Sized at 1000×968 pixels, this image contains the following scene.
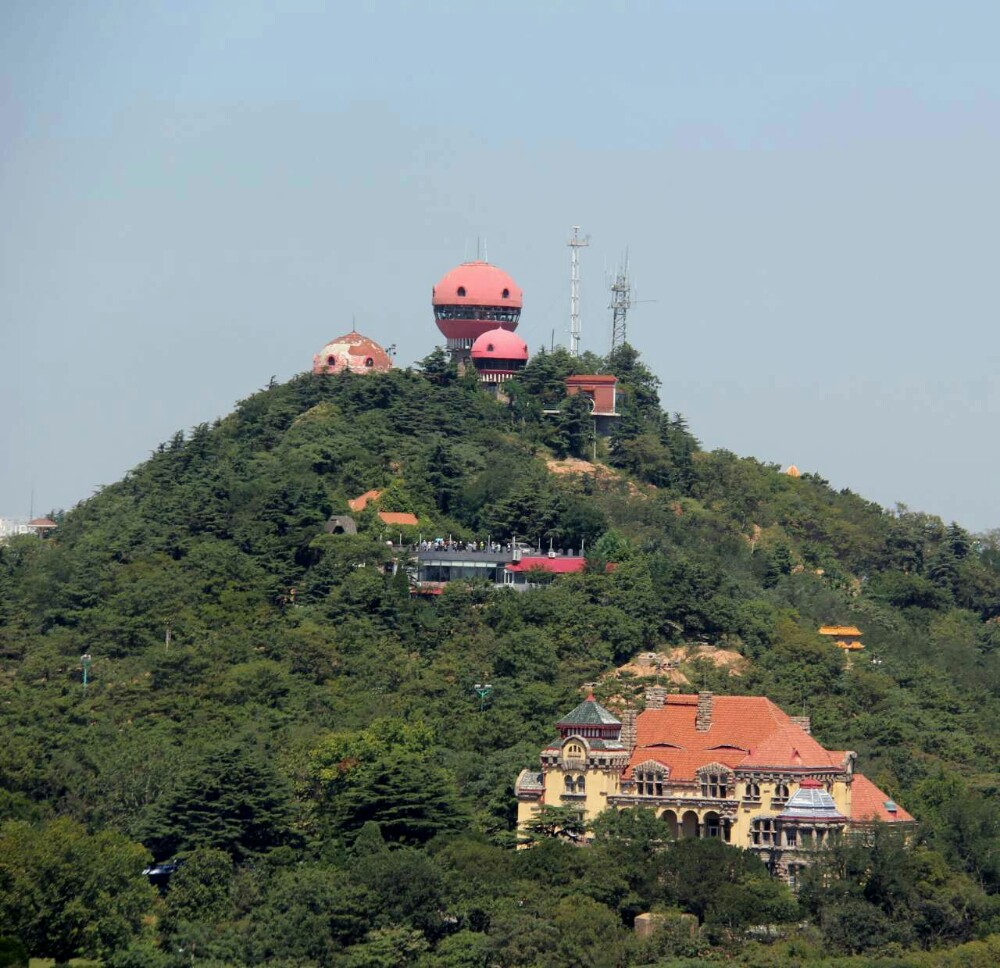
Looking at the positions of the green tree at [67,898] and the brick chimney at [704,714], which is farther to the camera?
the brick chimney at [704,714]

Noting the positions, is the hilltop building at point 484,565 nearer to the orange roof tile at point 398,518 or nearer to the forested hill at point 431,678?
the forested hill at point 431,678

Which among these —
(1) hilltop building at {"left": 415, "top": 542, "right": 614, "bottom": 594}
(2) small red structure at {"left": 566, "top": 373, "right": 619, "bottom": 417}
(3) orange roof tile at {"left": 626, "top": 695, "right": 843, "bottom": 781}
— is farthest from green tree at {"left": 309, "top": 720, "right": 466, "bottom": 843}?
(2) small red structure at {"left": 566, "top": 373, "right": 619, "bottom": 417}

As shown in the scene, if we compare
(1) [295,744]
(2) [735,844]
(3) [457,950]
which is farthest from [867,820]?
(1) [295,744]

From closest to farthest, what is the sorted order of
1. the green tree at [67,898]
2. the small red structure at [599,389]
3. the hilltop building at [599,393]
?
the green tree at [67,898], the hilltop building at [599,393], the small red structure at [599,389]

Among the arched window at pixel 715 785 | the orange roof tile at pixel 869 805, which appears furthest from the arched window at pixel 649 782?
the orange roof tile at pixel 869 805

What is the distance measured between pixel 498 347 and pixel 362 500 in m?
14.0

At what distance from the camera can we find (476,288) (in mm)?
126938

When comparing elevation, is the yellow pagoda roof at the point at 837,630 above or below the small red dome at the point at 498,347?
below

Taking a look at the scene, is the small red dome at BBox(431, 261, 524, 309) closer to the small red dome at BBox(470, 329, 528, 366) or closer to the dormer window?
the small red dome at BBox(470, 329, 528, 366)

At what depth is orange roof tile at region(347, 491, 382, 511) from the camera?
117 m

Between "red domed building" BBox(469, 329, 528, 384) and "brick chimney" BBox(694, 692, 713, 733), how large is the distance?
40966 millimetres

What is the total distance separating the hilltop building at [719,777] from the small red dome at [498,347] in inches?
1592

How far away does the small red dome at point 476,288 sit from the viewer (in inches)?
4998

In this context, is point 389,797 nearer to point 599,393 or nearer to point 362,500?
point 362,500
